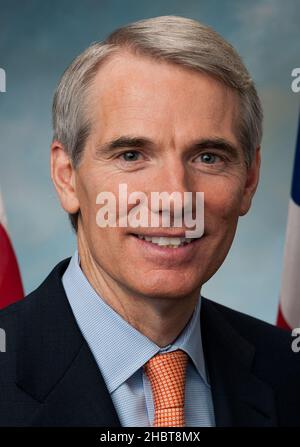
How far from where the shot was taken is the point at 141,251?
1.79m

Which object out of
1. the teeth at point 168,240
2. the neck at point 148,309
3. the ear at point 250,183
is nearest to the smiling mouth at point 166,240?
the teeth at point 168,240

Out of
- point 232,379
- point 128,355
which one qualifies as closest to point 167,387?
point 128,355

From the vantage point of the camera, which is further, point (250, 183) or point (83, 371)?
point (250, 183)

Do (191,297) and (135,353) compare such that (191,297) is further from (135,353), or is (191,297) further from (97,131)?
(97,131)

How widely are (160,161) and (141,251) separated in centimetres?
20

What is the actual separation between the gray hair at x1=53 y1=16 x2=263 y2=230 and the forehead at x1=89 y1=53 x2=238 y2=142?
21 millimetres

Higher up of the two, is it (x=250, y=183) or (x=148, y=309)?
(x=250, y=183)

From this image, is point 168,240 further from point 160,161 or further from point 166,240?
point 160,161

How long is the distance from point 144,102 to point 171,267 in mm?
347

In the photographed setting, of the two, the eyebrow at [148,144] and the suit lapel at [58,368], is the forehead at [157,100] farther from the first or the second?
the suit lapel at [58,368]

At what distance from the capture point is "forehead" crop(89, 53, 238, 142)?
1710 millimetres

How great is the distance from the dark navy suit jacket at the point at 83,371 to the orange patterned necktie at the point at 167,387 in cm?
10
